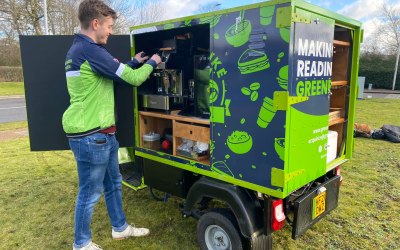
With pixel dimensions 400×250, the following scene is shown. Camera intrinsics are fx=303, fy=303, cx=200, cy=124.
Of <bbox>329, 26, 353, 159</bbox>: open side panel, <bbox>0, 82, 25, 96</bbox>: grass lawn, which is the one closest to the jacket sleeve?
<bbox>329, 26, 353, 159</bbox>: open side panel

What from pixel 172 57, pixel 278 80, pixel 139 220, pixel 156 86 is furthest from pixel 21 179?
pixel 278 80

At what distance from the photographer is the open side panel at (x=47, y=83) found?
115 inches

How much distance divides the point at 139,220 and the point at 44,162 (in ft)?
10.2

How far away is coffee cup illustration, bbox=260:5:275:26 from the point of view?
2.03 meters

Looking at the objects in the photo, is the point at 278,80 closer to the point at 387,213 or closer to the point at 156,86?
the point at 156,86

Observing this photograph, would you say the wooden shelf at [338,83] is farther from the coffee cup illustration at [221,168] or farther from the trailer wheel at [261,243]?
the trailer wheel at [261,243]

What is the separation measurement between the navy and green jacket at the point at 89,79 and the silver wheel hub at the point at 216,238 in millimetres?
1298

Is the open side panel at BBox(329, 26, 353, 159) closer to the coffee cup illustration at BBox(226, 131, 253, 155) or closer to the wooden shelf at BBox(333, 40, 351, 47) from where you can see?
the wooden shelf at BBox(333, 40, 351, 47)

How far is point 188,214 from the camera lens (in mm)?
2869

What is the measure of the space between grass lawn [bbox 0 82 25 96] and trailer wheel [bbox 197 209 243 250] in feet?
68.9

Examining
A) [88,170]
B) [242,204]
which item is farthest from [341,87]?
[88,170]

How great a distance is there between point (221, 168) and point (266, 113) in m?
0.65

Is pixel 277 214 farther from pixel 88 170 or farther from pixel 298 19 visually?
pixel 88 170

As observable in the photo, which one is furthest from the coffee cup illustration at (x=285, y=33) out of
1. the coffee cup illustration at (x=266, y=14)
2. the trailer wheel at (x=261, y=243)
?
the trailer wheel at (x=261, y=243)
